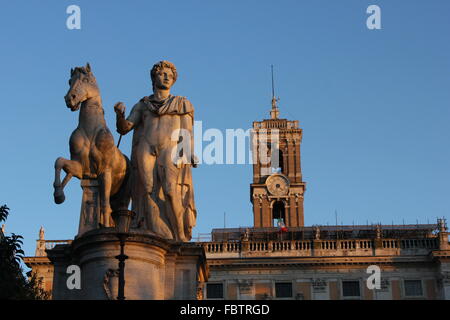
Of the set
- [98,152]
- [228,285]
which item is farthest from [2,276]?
[228,285]

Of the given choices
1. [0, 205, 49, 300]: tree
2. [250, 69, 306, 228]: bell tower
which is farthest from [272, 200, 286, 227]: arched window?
[0, 205, 49, 300]: tree

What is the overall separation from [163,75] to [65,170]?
3.55 m

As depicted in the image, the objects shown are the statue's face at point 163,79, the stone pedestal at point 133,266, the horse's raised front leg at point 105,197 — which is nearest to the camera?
the stone pedestal at point 133,266

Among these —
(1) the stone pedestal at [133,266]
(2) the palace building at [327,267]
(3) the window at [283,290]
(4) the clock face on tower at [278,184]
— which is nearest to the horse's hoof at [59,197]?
(1) the stone pedestal at [133,266]

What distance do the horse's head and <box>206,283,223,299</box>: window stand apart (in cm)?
4341

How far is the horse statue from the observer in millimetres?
19344

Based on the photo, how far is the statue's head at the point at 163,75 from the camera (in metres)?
21.0

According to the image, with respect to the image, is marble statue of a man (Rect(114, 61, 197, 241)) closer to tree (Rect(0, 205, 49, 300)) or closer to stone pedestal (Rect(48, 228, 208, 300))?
stone pedestal (Rect(48, 228, 208, 300))

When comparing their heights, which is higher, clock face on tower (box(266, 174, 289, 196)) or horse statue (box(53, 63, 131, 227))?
clock face on tower (box(266, 174, 289, 196))

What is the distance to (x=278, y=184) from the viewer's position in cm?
7669

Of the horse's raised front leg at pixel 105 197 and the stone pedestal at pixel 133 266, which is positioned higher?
the horse's raised front leg at pixel 105 197

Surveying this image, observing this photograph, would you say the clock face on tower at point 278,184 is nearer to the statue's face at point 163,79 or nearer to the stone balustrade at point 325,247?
the stone balustrade at point 325,247

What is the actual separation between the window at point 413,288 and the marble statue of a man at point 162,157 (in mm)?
44703

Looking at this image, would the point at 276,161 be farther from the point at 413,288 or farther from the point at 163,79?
the point at 163,79
